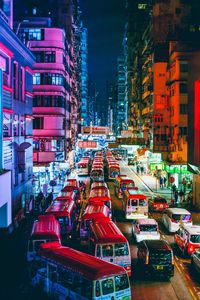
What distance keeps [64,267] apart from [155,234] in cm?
1191

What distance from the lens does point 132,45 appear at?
144 m

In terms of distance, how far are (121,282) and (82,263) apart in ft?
5.32

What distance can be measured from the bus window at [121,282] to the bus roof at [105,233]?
5.22m

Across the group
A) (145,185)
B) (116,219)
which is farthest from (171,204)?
(145,185)

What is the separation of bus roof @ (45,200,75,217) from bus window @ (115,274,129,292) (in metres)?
14.7

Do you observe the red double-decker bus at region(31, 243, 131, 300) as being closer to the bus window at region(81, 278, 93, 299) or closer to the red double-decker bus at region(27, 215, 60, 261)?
the bus window at region(81, 278, 93, 299)

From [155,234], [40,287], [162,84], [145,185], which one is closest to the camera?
[40,287]

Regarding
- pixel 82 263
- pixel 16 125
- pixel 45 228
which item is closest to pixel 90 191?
pixel 16 125

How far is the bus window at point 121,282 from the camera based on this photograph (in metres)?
16.9

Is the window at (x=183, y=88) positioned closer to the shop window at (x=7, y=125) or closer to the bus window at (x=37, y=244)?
the shop window at (x=7, y=125)

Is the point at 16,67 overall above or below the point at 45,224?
above

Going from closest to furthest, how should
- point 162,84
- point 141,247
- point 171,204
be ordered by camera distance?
point 141,247
point 171,204
point 162,84

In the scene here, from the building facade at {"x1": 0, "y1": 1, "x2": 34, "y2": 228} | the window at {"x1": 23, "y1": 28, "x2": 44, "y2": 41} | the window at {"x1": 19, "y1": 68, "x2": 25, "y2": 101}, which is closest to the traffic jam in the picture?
the building facade at {"x1": 0, "y1": 1, "x2": 34, "y2": 228}

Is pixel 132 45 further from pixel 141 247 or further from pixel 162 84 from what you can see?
pixel 141 247
